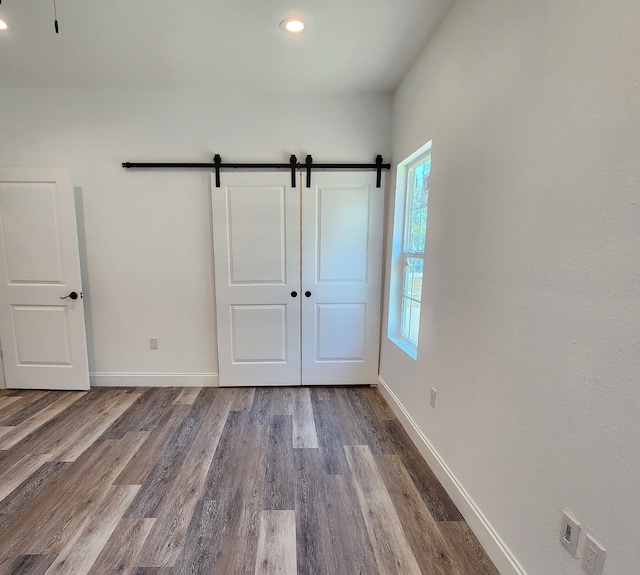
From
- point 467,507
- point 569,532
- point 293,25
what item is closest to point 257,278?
point 293,25

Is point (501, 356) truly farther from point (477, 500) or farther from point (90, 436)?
point (90, 436)

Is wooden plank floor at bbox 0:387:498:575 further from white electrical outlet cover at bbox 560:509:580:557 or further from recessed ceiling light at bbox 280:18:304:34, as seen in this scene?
recessed ceiling light at bbox 280:18:304:34

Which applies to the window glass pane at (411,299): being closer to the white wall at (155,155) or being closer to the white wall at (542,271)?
the white wall at (542,271)

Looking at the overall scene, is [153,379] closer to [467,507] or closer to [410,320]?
[410,320]

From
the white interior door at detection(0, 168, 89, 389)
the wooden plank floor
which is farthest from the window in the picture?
the white interior door at detection(0, 168, 89, 389)

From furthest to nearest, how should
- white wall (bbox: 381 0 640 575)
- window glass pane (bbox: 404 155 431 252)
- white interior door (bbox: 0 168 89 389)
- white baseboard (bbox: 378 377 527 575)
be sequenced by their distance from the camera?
white interior door (bbox: 0 168 89 389), window glass pane (bbox: 404 155 431 252), white baseboard (bbox: 378 377 527 575), white wall (bbox: 381 0 640 575)

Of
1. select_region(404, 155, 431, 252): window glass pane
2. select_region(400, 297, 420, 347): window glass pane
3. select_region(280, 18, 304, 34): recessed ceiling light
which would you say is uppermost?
select_region(280, 18, 304, 34): recessed ceiling light

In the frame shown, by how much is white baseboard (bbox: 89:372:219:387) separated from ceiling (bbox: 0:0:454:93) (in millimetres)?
2581

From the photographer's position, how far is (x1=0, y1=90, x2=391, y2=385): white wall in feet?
8.66

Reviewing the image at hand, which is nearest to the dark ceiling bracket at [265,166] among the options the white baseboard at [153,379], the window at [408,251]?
the window at [408,251]

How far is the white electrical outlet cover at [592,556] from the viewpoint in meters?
A: 0.86

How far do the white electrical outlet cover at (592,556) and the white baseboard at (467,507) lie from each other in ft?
1.12

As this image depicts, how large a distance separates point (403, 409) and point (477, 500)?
899 mm

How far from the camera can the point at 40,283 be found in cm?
272
